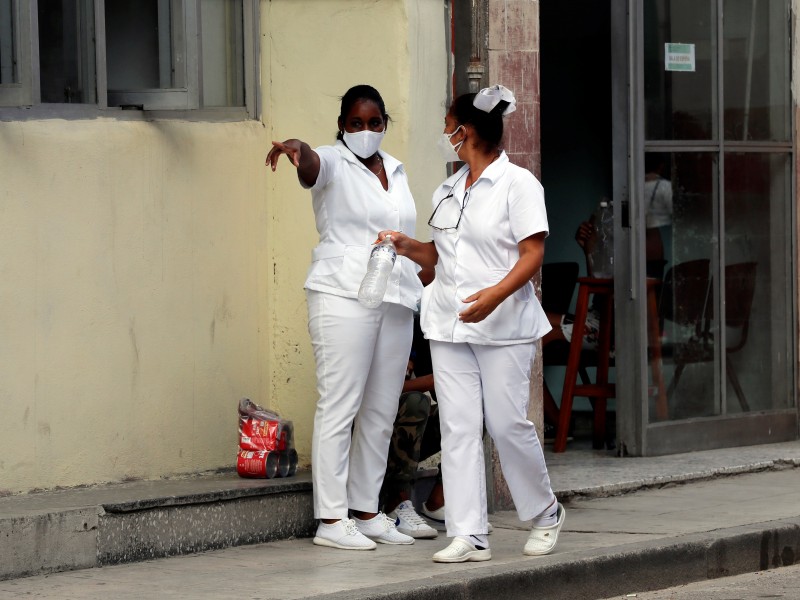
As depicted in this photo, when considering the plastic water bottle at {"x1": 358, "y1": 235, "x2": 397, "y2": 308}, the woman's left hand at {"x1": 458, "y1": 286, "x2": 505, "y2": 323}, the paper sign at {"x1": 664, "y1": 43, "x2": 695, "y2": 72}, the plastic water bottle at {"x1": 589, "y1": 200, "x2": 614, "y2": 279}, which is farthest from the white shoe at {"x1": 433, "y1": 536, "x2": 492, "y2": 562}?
the paper sign at {"x1": 664, "y1": 43, "x2": 695, "y2": 72}

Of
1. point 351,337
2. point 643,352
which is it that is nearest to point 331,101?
point 351,337

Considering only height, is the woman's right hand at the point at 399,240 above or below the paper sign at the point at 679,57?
below

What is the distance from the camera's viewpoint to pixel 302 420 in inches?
313

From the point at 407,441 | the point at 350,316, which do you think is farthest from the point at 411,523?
the point at 350,316

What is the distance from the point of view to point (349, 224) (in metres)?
6.92

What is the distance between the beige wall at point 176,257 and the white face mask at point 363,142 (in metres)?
0.88

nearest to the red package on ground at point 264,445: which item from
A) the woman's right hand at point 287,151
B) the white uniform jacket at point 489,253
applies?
the white uniform jacket at point 489,253

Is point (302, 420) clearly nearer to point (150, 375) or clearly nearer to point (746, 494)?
point (150, 375)

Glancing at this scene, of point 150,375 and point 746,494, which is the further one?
point 746,494

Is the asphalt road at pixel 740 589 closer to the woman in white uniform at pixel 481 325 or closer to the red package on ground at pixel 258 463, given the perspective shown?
the woman in white uniform at pixel 481 325

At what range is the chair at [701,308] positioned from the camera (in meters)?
9.91

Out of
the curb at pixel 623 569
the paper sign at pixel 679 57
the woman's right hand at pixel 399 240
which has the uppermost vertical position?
the paper sign at pixel 679 57

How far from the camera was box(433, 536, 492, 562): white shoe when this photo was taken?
21.3 feet

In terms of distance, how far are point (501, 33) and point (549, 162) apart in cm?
396
